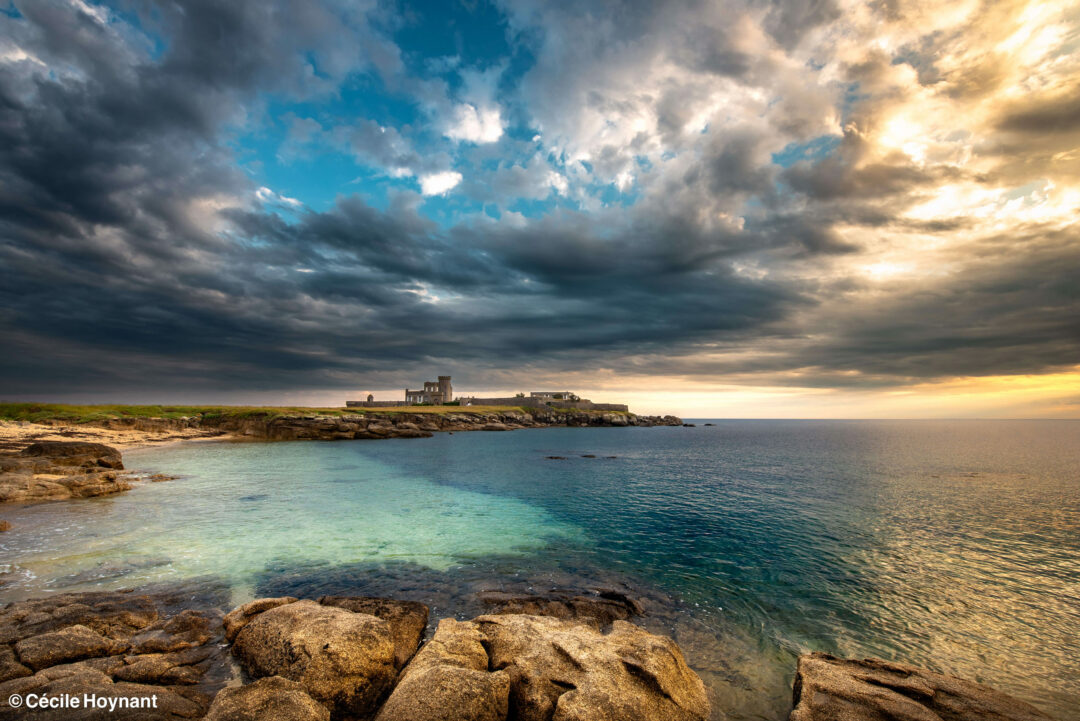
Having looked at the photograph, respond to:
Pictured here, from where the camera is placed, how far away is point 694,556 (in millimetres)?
21094

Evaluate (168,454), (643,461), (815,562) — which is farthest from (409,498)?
(168,454)

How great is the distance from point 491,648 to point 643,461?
6105cm

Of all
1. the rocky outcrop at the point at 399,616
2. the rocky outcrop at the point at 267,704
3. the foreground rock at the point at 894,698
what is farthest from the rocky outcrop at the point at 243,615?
the foreground rock at the point at 894,698

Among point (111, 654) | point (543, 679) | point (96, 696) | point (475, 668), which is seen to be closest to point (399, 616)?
point (475, 668)

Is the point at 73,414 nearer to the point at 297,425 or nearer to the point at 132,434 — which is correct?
the point at 132,434

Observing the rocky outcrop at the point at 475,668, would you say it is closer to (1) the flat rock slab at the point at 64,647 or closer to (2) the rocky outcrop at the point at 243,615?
(2) the rocky outcrop at the point at 243,615

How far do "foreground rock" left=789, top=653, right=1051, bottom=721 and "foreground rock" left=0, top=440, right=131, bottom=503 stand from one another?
43.0 meters

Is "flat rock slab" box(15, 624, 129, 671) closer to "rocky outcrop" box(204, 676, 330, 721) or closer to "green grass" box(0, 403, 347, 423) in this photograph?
"rocky outcrop" box(204, 676, 330, 721)

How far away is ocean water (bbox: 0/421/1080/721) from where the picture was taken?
509 inches

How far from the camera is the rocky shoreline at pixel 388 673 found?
25.6ft

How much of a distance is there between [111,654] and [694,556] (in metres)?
21.1

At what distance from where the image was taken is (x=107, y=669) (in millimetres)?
9094

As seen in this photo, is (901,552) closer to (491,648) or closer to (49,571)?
(491,648)

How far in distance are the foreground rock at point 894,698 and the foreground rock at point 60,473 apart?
4301 centimetres
